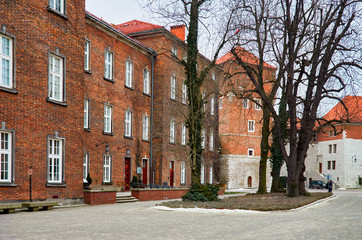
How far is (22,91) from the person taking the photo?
1738 cm

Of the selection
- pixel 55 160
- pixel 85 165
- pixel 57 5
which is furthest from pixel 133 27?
pixel 55 160

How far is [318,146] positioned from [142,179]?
1976 inches

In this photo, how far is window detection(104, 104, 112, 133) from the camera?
96.5 ft

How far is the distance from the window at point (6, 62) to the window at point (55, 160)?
11.0 feet

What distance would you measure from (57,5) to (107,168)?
42.5ft

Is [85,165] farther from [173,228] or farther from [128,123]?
[173,228]

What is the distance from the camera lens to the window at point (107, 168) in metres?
29.2

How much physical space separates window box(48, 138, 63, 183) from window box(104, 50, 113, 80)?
10438 mm

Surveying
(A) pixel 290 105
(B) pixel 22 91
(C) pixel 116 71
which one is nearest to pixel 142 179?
(C) pixel 116 71

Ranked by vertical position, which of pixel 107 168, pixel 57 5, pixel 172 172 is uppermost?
pixel 57 5

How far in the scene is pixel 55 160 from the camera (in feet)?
63.6

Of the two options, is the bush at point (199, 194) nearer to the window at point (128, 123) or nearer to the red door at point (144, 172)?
the window at point (128, 123)

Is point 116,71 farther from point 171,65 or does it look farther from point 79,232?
point 79,232

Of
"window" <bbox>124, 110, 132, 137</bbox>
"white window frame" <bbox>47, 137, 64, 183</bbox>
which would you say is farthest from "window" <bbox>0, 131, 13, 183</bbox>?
"window" <bbox>124, 110, 132, 137</bbox>
